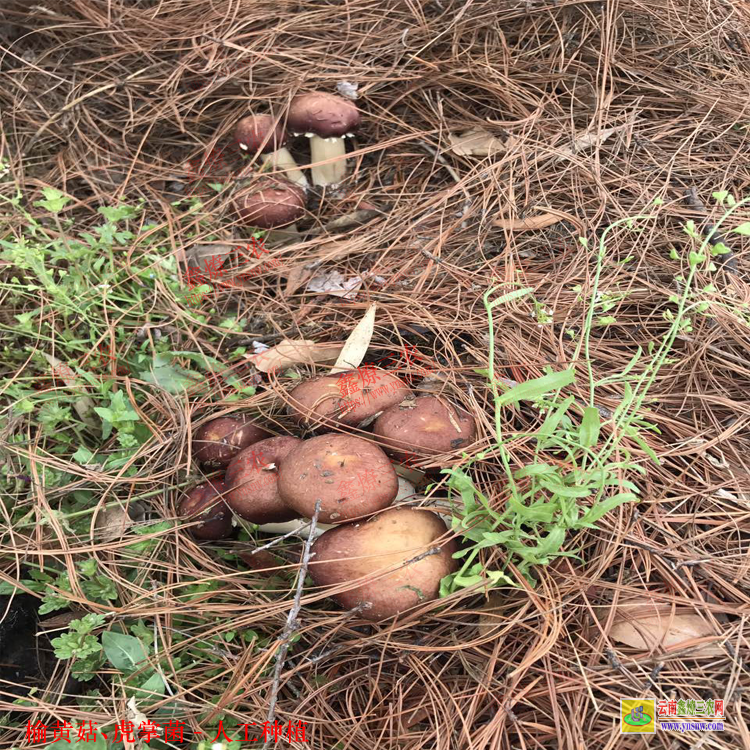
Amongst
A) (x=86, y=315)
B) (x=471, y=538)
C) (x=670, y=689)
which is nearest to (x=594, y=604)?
(x=670, y=689)

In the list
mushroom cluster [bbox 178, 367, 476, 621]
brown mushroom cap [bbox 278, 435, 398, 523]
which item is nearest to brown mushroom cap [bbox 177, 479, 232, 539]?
mushroom cluster [bbox 178, 367, 476, 621]

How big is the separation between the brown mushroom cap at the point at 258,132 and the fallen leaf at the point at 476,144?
1.01m

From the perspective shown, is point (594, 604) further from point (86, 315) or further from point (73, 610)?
point (86, 315)

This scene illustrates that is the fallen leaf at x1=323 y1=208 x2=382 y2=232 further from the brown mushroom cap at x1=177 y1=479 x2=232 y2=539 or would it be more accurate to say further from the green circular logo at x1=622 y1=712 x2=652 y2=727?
the green circular logo at x1=622 y1=712 x2=652 y2=727

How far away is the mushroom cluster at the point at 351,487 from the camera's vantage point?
1873 millimetres

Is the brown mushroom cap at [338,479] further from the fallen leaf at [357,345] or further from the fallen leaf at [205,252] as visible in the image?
the fallen leaf at [205,252]

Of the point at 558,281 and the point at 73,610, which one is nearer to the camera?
the point at 73,610

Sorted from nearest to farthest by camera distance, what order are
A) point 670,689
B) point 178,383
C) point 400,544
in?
point 670,689
point 400,544
point 178,383

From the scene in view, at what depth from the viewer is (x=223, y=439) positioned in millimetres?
2367

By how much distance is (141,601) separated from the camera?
2.08 metres

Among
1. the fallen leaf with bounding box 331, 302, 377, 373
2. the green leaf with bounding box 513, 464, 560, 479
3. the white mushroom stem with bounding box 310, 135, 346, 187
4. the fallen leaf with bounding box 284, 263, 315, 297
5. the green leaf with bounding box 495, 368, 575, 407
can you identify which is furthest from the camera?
the white mushroom stem with bounding box 310, 135, 346, 187

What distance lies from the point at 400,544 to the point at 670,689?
2.90 feet

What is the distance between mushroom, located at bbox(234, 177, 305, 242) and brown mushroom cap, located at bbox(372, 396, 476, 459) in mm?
1550

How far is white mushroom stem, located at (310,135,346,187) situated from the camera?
11.4 ft
